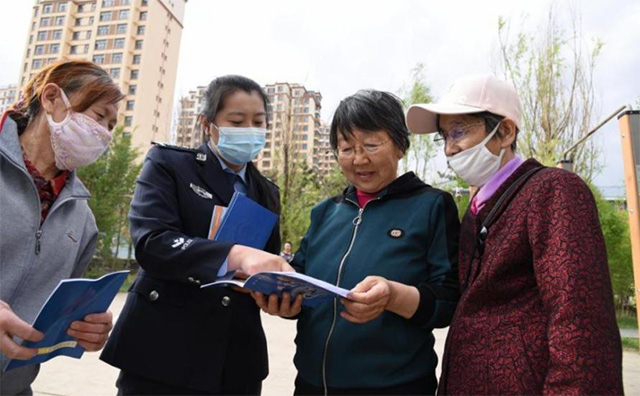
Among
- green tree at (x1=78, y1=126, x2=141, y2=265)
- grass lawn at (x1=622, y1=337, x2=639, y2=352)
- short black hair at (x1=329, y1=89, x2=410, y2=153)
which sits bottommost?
grass lawn at (x1=622, y1=337, x2=639, y2=352)

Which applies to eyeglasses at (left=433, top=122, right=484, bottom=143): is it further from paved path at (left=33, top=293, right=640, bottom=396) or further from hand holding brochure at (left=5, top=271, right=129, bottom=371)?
paved path at (left=33, top=293, right=640, bottom=396)

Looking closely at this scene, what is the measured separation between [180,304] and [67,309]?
0.36 meters

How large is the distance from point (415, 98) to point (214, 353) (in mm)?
13462

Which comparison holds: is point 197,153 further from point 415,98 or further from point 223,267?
point 415,98

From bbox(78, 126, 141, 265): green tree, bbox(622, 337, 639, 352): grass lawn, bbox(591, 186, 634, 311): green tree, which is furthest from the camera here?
bbox(78, 126, 141, 265): green tree

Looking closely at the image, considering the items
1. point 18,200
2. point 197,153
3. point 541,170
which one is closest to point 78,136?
point 18,200

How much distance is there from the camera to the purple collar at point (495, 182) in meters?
1.56

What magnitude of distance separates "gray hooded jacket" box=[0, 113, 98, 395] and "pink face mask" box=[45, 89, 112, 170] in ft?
0.39

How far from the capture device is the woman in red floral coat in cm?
112

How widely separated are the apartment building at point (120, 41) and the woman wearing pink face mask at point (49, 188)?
43177mm

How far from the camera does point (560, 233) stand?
1.21m

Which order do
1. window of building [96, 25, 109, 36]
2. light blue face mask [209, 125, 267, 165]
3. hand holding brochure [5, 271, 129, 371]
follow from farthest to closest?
window of building [96, 25, 109, 36] → light blue face mask [209, 125, 267, 165] → hand holding brochure [5, 271, 129, 371]

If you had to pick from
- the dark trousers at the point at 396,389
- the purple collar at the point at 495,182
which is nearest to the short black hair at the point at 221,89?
the purple collar at the point at 495,182

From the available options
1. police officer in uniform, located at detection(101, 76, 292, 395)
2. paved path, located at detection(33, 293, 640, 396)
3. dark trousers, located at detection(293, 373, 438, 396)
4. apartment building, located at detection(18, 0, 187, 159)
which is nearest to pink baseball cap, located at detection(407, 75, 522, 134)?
police officer in uniform, located at detection(101, 76, 292, 395)
